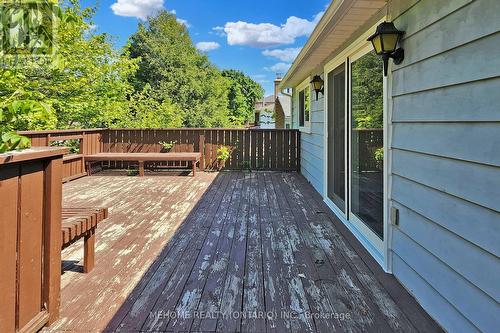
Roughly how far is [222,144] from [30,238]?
262 inches

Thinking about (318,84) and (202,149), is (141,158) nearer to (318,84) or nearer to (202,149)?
(202,149)

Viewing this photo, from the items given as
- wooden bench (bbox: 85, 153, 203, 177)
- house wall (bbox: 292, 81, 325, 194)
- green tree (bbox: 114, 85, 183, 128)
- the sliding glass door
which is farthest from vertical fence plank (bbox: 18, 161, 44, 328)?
green tree (bbox: 114, 85, 183, 128)

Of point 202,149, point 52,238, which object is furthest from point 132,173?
point 52,238

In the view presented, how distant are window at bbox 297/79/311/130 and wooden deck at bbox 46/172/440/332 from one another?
2.73 metres

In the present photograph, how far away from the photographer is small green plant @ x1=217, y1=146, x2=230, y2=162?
26.8 feet

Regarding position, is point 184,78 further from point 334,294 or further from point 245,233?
point 334,294

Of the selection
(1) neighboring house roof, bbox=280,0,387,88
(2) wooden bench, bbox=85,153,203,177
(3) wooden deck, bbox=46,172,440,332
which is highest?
A: (1) neighboring house roof, bbox=280,0,387,88

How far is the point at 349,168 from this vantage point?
3.69 metres

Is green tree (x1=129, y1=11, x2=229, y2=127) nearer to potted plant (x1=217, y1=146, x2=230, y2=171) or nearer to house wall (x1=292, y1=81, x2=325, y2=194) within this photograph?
potted plant (x1=217, y1=146, x2=230, y2=171)

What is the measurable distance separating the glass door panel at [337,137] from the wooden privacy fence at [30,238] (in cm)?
302

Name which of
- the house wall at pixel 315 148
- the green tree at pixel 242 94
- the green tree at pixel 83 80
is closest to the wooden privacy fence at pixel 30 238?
the house wall at pixel 315 148

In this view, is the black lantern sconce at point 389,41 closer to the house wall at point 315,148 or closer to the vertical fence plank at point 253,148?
the house wall at point 315,148

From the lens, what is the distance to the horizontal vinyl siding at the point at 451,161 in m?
1.39

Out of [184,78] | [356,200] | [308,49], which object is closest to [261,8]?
[184,78]
